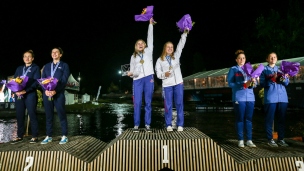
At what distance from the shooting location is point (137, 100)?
5.89 metres

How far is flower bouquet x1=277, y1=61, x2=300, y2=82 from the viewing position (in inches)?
214

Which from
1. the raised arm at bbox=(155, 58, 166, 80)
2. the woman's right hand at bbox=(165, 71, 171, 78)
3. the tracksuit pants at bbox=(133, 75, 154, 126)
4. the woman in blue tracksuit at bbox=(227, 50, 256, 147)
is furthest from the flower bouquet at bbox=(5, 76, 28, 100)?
the woman in blue tracksuit at bbox=(227, 50, 256, 147)

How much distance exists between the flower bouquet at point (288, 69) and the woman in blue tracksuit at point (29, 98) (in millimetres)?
5885

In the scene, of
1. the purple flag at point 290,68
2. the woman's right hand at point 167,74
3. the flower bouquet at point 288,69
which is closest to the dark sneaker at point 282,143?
the flower bouquet at point 288,69

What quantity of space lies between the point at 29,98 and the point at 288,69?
20.3ft

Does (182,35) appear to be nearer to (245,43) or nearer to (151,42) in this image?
(151,42)

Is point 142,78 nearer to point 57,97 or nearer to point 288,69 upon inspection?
point 57,97

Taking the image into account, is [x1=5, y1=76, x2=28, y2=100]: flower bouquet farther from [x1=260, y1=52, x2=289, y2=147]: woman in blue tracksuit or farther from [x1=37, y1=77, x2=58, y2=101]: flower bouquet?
[x1=260, y1=52, x2=289, y2=147]: woman in blue tracksuit

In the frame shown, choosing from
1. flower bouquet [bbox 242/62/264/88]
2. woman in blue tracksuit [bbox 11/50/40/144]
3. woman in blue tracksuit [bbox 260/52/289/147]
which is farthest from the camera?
woman in blue tracksuit [bbox 11/50/40/144]

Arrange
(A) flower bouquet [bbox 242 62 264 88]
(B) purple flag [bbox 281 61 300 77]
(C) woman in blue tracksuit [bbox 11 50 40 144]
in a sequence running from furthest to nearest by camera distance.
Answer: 1. (C) woman in blue tracksuit [bbox 11 50 40 144]
2. (B) purple flag [bbox 281 61 300 77]
3. (A) flower bouquet [bbox 242 62 264 88]

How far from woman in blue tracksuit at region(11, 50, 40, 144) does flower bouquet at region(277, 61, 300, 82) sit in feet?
19.3

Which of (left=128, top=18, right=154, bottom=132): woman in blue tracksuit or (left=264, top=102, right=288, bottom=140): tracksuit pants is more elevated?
(left=128, top=18, right=154, bottom=132): woman in blue tracksuit

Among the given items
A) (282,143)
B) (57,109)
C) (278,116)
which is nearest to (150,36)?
(57,109)

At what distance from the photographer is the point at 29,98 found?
5809 millimetres
